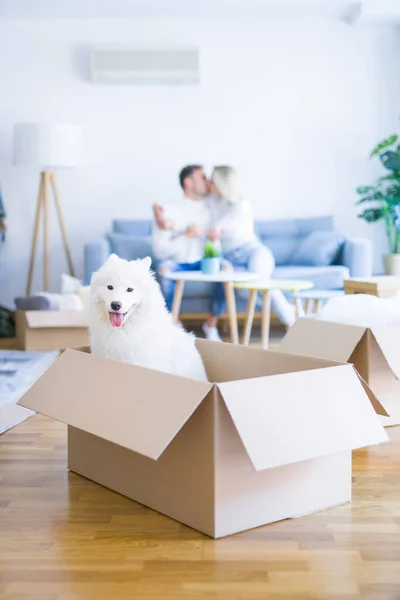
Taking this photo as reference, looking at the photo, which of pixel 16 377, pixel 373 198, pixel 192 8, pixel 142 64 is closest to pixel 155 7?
pixel 192 8

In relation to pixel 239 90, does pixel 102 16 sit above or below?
above

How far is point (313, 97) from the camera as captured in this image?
19.4 feet

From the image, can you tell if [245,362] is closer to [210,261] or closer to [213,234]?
[210,261]

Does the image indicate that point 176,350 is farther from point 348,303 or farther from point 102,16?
point 102,16

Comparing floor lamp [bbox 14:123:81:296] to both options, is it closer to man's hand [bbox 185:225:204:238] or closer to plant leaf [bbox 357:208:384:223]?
man's hand [bbox 185:225:204:238]

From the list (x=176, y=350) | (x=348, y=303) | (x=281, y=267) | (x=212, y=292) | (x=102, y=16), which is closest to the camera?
(x=176, y=350)

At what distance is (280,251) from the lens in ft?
18.0

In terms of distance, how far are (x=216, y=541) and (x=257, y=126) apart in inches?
184

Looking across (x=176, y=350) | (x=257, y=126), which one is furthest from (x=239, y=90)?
(x=176, y=350)

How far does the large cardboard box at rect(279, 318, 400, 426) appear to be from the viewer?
2.41 metres

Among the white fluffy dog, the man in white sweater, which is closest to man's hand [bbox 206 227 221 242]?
the man in white sweater

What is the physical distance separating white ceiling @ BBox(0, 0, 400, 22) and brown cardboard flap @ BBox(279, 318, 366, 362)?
3562mm

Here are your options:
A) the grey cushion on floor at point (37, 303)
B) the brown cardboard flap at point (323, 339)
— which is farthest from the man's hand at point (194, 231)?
the brown cardboard flap at point (323, 339)

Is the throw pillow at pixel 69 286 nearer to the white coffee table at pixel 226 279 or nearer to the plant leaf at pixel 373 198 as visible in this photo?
the white coffee table at pixel 226 279
